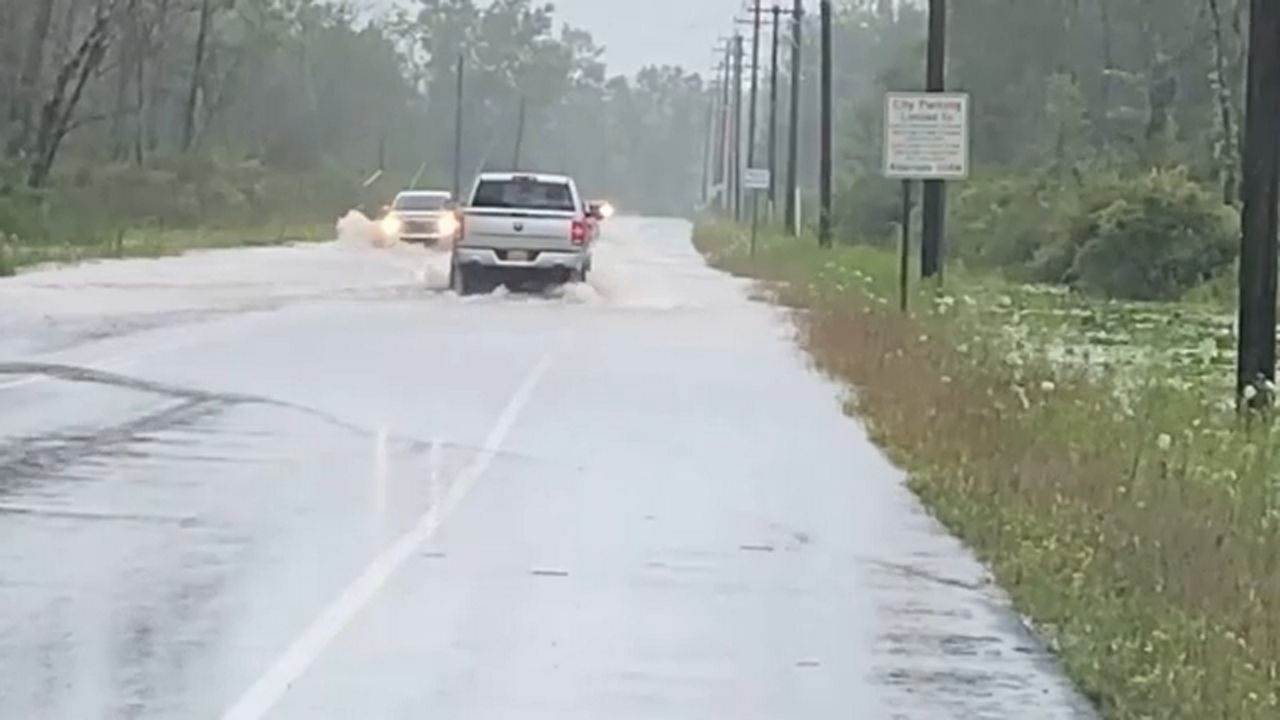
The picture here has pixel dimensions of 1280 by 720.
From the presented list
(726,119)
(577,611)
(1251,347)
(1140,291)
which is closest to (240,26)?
(726,119)

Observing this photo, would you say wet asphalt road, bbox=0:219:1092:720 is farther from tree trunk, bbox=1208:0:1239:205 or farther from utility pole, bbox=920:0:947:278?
tree trunk, bbox=1208:0:1239:205

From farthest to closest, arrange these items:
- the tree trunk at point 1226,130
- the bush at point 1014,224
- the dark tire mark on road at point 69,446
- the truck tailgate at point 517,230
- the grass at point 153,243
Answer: the tree trunk at point 1226,130
the bush at point 1014,224
the grass at point 153,243
the truck tailgate at point 517,230
the dark tire mark on road at point 69,446

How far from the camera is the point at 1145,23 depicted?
268 feet

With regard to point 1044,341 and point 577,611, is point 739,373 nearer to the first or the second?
point 1044,341

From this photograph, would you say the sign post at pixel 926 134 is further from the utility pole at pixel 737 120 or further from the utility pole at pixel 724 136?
the utility pole at pixel 724 136

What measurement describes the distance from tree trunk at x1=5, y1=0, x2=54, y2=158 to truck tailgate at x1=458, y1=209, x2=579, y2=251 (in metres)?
29.6

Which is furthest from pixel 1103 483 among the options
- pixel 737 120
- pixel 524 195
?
pixel 737 120

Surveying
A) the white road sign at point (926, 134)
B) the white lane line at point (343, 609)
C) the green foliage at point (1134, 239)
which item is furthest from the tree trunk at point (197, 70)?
the white lane line at point (343, 609)

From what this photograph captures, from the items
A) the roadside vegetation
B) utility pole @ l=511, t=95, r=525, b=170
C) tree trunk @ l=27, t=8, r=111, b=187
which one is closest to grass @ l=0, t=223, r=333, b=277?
tree trunk @ l=27, t=8, r=111, b=187

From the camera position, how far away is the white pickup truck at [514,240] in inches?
1649

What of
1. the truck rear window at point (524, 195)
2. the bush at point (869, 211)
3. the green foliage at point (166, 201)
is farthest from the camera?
the bush at point (869, 211)

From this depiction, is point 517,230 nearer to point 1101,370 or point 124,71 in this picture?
point 1101,370

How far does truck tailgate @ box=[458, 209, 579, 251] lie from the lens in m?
41.8

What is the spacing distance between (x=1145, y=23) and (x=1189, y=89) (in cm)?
495
